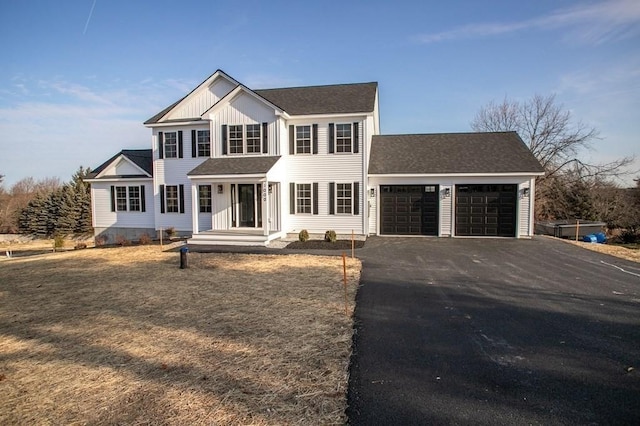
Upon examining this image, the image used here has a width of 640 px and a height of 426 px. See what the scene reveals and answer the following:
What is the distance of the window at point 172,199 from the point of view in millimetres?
19406

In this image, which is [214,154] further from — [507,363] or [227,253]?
[507,363]

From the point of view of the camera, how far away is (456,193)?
17.8 meters

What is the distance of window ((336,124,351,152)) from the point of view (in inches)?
683

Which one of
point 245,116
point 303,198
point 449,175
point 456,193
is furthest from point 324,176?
point 456,193

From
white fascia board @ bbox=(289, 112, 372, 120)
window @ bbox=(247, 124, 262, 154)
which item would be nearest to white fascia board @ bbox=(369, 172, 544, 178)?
white fascia board @ bbox=(289, 112, 372, 120)

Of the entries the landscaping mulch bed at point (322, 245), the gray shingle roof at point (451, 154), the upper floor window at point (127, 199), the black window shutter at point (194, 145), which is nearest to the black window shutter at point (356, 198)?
the gray shingle roof at point (451, 154)

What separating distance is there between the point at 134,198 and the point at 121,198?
86 cm

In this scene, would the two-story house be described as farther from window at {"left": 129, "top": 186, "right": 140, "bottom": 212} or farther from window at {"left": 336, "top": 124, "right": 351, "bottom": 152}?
window at {"left": 129, "top": 186, "right": 140, "bottom": 212}

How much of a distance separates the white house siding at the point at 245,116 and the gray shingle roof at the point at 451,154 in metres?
5.11

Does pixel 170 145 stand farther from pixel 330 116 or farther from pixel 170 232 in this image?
pixel 330 116

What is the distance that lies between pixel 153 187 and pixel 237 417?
18.8 m

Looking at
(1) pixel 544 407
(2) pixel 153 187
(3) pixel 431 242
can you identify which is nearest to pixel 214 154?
(2) pixel 153 187

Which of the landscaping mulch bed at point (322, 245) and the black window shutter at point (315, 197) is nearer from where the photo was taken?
the landscaping mulch bed at point (322, 245)

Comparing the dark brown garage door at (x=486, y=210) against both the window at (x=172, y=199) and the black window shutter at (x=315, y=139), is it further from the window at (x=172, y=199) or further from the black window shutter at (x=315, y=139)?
the window at (x=172, y=199)
